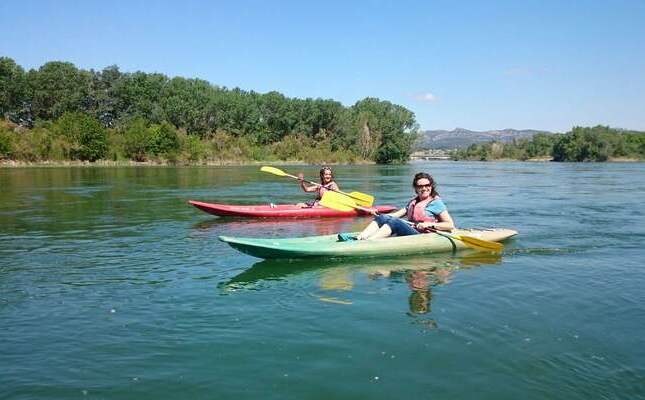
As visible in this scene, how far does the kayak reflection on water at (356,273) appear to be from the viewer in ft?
23.6

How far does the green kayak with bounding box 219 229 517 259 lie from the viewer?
8.34 m

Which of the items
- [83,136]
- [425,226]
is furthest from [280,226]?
A: [83,136]

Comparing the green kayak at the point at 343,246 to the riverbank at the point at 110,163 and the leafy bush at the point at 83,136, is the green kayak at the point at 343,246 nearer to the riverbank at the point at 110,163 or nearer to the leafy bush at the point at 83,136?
the riverbank at the point at 110,163

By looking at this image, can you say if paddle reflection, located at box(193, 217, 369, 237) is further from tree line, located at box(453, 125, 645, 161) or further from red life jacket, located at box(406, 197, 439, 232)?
tree line, located at box(453, 125, 645, 161)

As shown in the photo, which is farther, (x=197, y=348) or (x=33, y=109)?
(x=33, y=109)

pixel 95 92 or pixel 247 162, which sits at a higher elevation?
pixel 95 92

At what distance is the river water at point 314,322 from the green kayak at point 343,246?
0.18 m

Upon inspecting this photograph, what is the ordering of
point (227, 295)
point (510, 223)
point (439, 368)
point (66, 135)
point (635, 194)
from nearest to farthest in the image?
1. point (439, 368)
2. point (227, 295)
3. point (510, 223)
4. point (635, 194)
5. point (66, 135)

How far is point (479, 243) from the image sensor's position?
9703mm

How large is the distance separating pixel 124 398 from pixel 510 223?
12.0m

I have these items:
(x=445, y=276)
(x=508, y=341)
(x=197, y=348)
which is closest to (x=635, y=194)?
(x=445, y=276)

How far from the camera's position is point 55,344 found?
524 centimetres

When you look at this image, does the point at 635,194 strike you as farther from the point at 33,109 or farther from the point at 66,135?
the point at 33,109

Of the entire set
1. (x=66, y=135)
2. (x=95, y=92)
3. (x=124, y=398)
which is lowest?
(x=124, y=398)
